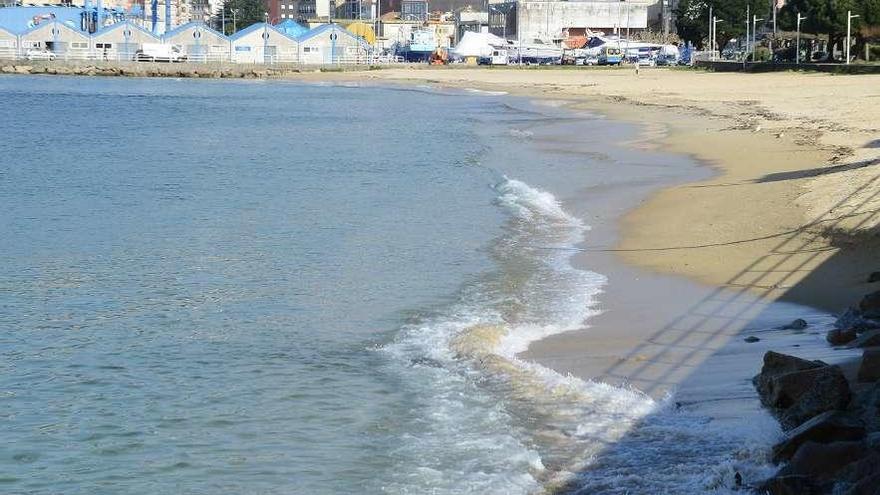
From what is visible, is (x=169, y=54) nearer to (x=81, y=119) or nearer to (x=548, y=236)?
(x=81, y=119)

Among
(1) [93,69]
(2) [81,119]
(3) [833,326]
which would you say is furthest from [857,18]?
(1) [93,69]

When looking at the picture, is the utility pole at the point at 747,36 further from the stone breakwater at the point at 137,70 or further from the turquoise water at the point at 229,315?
the turquoise water at the point at 229,315

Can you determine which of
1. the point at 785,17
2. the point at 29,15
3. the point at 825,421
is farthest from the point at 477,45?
the point at 825,421

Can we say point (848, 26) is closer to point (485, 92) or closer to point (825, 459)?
point (485, 92)

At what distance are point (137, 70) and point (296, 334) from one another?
9683 centimetres

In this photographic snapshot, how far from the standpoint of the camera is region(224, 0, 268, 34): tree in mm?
176875

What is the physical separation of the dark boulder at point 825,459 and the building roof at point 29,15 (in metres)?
122

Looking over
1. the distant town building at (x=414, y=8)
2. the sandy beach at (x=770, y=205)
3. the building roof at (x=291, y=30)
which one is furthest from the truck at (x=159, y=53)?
the sandy beach at (x=770, y=205)

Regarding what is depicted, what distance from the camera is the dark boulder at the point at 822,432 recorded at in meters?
6.71

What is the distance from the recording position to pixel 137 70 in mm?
103062

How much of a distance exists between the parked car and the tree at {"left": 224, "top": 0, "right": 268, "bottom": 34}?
65.5 meters

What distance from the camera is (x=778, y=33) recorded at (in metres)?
93.8

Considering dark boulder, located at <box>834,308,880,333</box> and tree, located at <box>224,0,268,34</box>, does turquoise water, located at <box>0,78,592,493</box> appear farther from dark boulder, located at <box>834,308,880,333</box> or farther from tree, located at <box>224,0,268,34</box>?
tree, located at <box>224,0,268,34</box>

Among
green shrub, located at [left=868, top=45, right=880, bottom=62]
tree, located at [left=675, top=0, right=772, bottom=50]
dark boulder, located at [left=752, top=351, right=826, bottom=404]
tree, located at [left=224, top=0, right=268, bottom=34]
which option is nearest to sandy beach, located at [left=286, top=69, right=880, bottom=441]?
dark boulder, located at [left=752, top=351, right=826, bottom=404]
